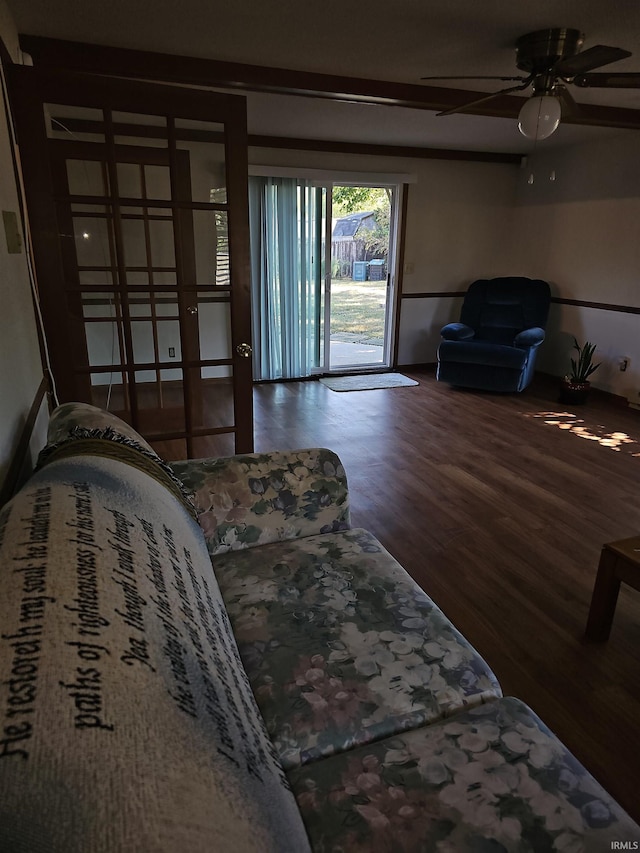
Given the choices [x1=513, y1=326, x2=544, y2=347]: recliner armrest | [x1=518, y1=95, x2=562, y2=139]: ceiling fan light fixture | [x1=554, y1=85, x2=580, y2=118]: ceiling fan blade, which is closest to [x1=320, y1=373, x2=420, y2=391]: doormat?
[x1=513, y1=326, x2=544, y2=347]: recliner armrest

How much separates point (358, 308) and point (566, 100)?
4.23 metres

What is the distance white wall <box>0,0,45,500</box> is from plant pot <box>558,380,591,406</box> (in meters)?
4.35

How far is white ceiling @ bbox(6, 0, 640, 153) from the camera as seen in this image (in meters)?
2.18

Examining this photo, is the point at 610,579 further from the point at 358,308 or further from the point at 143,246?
the point at 358,308

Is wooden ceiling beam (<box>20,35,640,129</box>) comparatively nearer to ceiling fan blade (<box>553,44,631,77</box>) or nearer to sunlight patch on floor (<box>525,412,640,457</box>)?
ceiling fan blade (<box>553,44,631,77</box>)

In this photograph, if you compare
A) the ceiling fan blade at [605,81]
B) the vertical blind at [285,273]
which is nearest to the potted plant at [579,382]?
the vertical blind at [285,273]

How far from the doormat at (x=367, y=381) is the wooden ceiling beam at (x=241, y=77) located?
8.51ft

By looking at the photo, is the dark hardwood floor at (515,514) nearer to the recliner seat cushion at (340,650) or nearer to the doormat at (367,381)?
the doormat at (367,381)

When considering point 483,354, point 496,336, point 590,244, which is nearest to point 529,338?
point 483,354

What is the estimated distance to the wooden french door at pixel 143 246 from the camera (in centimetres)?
207

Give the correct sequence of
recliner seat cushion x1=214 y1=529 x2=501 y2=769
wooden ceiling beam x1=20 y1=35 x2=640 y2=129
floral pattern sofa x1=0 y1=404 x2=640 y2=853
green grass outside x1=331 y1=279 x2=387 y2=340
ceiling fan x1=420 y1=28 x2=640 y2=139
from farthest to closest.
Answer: green grass outside x1=331 y1=279 x2=387 y2=340 → wooden ceiling beam x1=20 y1=35 x2=640 y2=129 → ceiling fan x1=420 y1=28 x2=640 y2=139 → recliner seat cushion x1=214 y1=529 x2=501 y2=769 → floral pattern sofa x1=0 y1=404 x2=640 y2=853

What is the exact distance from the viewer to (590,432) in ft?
13.6

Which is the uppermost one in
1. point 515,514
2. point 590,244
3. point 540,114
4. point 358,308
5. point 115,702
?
point 540,114

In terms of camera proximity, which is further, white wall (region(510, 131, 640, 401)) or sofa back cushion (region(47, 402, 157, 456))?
white wall (region(510, 131, 640, 401))
